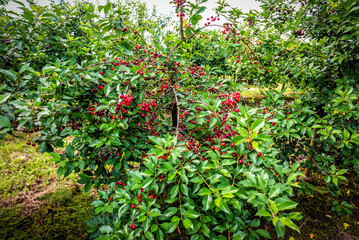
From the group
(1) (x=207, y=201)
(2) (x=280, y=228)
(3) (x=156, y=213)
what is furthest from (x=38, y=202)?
(2) (x=280, y=228)

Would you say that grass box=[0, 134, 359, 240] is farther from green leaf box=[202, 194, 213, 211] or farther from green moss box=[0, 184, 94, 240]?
green leaf box=[202, 194, 213, 211]

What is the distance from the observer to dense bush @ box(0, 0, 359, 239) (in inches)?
37.3

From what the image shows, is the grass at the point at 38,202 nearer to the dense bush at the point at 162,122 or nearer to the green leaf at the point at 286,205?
the dense bush at the point at 162,122

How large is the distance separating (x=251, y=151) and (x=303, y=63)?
185cm

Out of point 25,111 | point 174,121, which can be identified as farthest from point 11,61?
point 174,121

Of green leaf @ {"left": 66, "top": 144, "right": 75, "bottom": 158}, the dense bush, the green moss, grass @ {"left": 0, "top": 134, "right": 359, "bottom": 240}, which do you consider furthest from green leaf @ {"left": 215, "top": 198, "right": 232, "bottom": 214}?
the green moss

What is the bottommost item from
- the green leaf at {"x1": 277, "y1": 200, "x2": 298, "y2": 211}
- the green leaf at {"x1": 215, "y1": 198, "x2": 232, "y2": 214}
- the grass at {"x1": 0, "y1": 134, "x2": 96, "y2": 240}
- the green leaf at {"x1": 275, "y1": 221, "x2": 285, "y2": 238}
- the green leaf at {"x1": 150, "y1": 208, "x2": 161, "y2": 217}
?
the grass at {"x1": 0, "y1": 134, "x2": 96, "y2": 240}

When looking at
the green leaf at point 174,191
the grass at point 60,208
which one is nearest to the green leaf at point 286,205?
the green leaf at point 174,191

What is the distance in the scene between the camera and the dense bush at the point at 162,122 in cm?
95

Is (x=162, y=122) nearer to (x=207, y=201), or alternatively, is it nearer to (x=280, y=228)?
(x=207, y=201)

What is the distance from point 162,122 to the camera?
5.34ft

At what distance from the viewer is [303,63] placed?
221cm

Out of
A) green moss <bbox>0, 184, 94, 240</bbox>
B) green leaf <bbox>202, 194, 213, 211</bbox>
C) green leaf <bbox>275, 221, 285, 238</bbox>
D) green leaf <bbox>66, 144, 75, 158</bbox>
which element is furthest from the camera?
green moss <bbox>0, 184, 94, 240</bbox>

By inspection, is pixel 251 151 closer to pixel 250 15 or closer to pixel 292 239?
pixel 292 239
